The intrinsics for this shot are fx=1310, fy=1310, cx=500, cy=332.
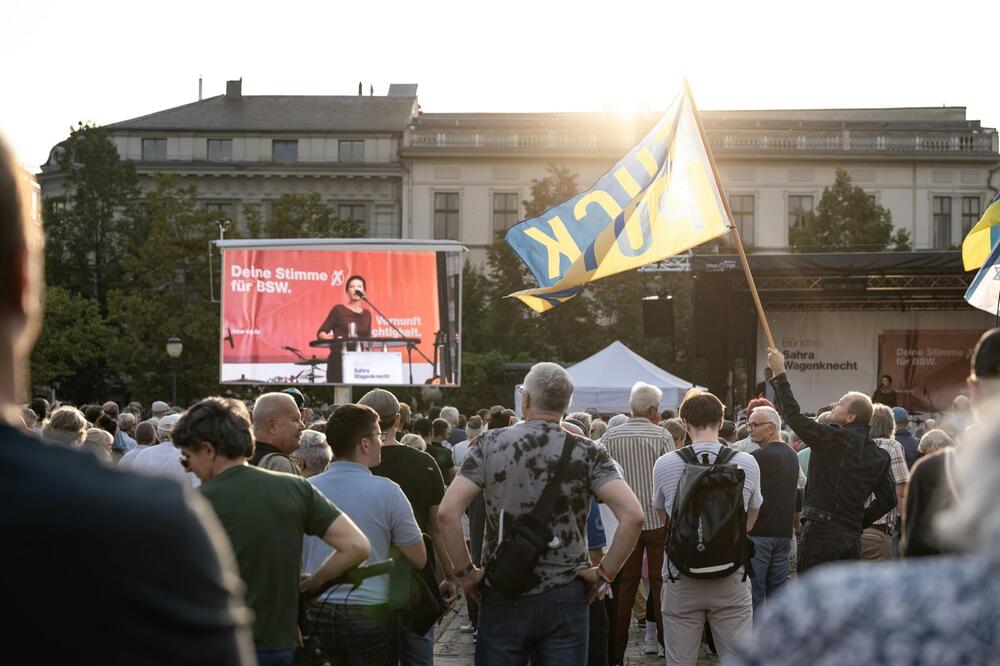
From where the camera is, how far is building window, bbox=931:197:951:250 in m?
59.2

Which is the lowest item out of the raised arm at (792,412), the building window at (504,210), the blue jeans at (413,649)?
the blue jeans at (413,649)

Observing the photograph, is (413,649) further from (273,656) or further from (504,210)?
(504,210)

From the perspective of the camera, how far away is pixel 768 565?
30.4 ft

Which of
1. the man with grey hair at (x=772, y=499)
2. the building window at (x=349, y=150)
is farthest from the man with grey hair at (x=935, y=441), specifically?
the building window at (x=349, y=150)

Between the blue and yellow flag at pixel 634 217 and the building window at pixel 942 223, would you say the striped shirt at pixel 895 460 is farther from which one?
the building window at pixel 942 223

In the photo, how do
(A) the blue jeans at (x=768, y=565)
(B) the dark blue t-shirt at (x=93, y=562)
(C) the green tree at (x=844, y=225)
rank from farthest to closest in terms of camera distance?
(C) the green tree at (x=844, y=225) → (A) the blue jeans at (x=768, y=565) → (B) the dark blue t-shirt at (x=93, y=562)

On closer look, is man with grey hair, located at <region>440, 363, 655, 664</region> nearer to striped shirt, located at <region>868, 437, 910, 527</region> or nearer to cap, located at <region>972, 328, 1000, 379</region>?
cap, located at <region>972, 328, 1000, 379</region>

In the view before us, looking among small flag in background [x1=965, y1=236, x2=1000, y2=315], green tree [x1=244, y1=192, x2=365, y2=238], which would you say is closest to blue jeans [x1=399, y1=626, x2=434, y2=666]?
small flag in background [x1=965, y1=236, x2=1000, y2=315]

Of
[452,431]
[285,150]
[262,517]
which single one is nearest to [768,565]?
[262,517]

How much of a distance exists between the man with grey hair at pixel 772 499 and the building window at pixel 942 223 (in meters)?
53.4

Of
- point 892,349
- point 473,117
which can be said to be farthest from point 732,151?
point 892,349

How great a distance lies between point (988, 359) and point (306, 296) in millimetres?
21773

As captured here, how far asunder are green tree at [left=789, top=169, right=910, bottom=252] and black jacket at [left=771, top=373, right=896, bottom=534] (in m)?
45.2

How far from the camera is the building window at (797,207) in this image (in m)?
60.0
